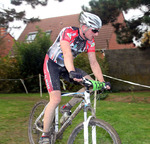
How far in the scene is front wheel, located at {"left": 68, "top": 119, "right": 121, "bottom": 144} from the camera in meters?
2.52

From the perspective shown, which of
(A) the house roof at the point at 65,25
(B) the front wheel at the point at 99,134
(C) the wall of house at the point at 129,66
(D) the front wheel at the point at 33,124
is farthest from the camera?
(A) the house roof at the point at 65,25

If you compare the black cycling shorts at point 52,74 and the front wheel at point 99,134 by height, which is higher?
the black cycling shorts at point 52,74

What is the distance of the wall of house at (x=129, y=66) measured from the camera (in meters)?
15.5

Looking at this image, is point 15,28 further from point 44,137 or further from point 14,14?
point 44,137

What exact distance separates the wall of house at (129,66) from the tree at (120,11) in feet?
6.86

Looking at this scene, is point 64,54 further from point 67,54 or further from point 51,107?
point 51,107

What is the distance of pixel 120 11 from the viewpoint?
12.7 metres

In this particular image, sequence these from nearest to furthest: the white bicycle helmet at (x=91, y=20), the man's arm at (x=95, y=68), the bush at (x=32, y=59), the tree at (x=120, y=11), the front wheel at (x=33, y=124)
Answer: the white bicycle helmet at (x=91, y=20) → the man's arm at (x=95, y=68) → the front wheel at (x=33, y=124) → the tree at (x=120, y=11) → the bush at (x=32, y=59)

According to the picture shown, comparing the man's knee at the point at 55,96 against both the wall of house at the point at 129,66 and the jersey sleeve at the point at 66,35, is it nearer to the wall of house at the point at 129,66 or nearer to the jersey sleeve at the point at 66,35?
the jersey sleeve at the point at 66,35

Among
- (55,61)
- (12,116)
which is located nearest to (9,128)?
(12,116)

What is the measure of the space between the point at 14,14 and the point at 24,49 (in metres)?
3.13

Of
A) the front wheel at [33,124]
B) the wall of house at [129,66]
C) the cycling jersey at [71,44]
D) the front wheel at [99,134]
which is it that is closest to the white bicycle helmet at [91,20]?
the cycling jersey at [71,44]

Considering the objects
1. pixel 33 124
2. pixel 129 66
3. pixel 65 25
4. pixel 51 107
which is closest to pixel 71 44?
pixel 51 107

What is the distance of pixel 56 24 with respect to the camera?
1270 inches
